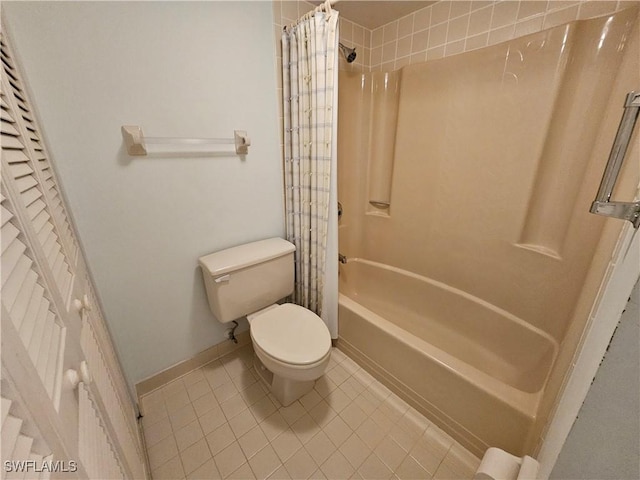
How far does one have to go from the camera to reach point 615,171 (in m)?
0.50

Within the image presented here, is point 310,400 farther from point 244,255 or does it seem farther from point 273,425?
point 244,255

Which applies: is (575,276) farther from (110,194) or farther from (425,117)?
(110,194)

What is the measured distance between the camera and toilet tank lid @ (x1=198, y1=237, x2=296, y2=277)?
1.31 meters

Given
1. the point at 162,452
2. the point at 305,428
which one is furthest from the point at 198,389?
the point at 305,428

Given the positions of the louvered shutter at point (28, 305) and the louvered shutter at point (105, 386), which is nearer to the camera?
the louvered shutter at point (28, 305)

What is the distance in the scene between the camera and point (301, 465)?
1130 millimetres

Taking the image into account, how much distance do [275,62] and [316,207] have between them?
32.2 inches

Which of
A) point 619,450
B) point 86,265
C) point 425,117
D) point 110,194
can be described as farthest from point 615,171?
point 86,265

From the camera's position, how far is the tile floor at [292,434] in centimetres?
112

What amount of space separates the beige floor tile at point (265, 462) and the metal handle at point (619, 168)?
55.3 inches

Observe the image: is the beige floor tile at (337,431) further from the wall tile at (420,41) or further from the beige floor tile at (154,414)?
the wall tile at (420,41)

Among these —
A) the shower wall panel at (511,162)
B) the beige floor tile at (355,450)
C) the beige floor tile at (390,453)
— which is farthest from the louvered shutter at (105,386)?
the shower wall panel at (511,162)

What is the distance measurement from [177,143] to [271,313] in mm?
962

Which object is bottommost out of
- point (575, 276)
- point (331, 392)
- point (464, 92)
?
point (331, 392)
